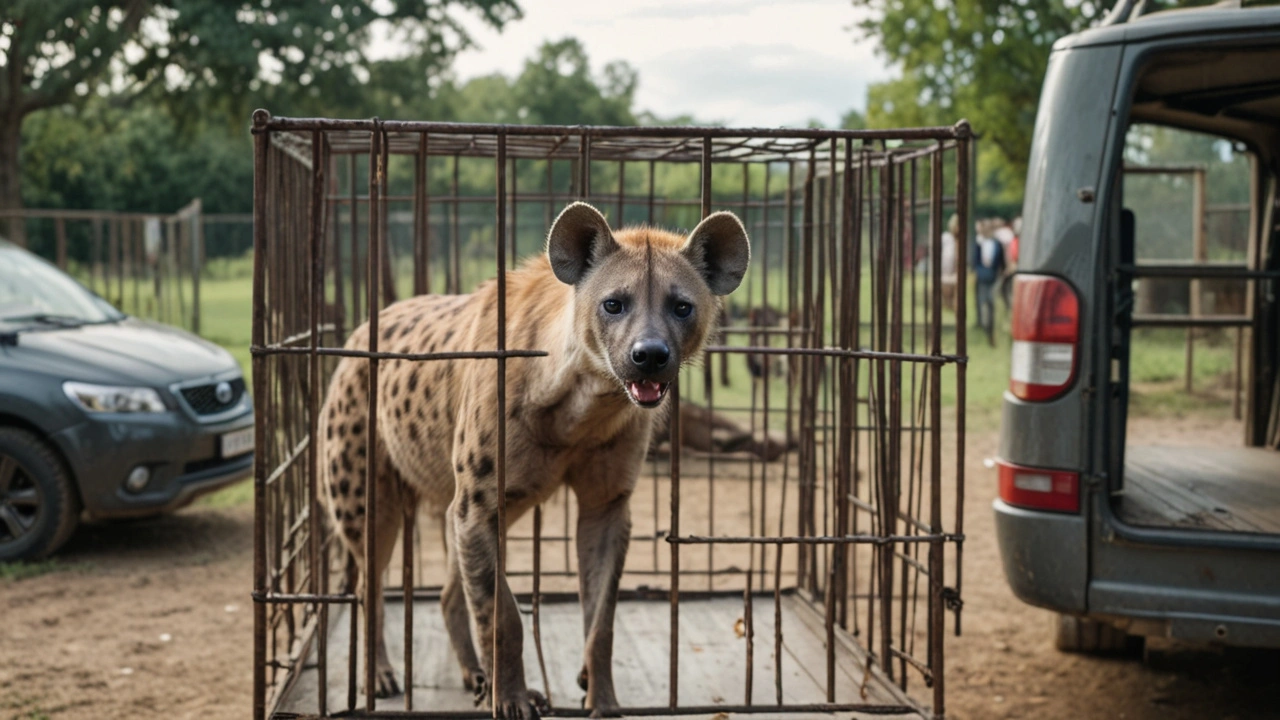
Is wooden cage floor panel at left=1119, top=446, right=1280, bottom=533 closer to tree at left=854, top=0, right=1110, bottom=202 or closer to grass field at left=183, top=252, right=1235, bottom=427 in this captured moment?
grass field at left=183, top=252, right=1235, bottom=427

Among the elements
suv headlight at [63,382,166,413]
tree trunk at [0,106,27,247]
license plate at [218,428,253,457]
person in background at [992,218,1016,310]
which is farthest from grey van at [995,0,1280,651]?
tree trunk at [0,106,27,247]

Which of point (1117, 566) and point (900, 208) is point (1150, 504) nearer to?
point (1117, 566)

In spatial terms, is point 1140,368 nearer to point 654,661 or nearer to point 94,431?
point 654,661

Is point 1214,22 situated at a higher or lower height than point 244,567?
higher

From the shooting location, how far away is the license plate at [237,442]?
7.38m

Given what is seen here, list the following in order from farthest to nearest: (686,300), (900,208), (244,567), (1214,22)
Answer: (244,567) → (900,208) → (1214,22) → (686,300)

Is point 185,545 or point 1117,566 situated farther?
point 185,545

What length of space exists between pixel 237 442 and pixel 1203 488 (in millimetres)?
5479

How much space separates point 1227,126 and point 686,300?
4053mm

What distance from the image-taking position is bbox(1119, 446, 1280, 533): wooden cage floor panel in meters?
4.51

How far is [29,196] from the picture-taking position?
34219mm

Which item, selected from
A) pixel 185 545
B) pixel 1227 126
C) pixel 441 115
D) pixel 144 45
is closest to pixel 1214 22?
pixel 1227 126

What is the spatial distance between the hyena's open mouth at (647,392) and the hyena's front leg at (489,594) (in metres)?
0.75

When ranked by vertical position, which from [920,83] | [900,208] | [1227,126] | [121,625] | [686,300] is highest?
[920,83]
